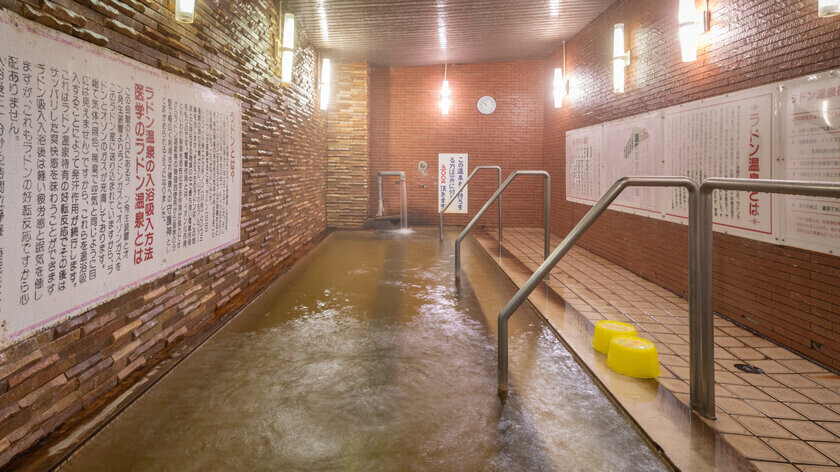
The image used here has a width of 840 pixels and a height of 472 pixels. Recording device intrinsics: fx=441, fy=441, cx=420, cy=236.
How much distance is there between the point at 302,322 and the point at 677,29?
4012 millimetres

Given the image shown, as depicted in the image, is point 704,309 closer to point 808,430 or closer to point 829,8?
point 808,430

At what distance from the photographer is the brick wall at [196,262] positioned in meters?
1.67

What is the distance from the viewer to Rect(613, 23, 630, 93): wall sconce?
4805mm

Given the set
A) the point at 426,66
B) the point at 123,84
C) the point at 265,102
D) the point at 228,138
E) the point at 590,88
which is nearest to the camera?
the point at 123,84

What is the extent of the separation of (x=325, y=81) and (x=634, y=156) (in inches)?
185

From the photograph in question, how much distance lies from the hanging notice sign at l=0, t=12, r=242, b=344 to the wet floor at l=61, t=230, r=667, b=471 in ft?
1.94

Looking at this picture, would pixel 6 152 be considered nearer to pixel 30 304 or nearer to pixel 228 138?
pixel 30 304

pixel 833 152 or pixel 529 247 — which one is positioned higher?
pixel 833 152

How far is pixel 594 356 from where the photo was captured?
8.24ft

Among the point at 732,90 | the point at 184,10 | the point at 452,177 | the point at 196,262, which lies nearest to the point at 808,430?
the point at 732,90

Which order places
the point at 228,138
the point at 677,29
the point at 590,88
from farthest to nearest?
the point at 590,88 < the point at 677,29 < the point at 228,138

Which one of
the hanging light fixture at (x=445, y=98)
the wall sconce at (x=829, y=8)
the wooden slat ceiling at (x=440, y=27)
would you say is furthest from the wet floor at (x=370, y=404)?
the hanging light fixture at (x=445, y=98)

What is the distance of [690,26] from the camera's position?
353 centimetres

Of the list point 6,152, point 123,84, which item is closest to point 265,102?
point 123,84
